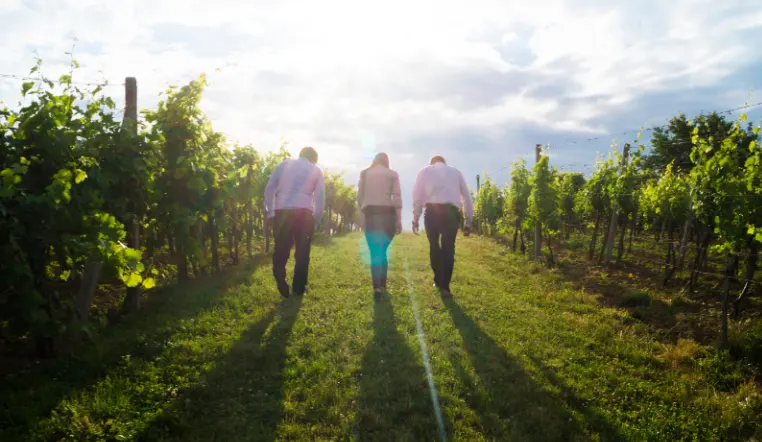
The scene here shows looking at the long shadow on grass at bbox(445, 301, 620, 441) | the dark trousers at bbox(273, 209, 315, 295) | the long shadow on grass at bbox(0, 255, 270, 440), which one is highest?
the dark trousers at bbox(273, 209, 315, 295)

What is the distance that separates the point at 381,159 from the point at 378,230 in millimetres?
1205

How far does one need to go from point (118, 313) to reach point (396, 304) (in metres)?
3.97

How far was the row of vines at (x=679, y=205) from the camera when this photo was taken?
6918 mm

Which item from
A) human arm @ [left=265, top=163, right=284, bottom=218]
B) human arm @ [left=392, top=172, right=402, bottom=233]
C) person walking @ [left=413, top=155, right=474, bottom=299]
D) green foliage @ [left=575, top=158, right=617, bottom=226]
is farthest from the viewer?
green foliage @ [left=575, top=158, right=617, bottom=226]

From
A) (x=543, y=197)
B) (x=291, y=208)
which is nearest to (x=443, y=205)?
(x=291, y=208)

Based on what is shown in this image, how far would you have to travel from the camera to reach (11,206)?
3996mm

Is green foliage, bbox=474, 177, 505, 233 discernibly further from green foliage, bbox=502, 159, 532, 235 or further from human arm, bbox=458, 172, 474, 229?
human arm, bbox=458, 172, 474, 229

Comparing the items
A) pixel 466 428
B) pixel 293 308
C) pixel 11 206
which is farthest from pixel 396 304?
pixel 11 206

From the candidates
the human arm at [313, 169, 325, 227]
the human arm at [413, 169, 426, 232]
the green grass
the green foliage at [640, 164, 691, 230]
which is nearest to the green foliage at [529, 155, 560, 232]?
the green foliage at [640, 164, 691, 230]

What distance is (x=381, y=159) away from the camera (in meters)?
7.65

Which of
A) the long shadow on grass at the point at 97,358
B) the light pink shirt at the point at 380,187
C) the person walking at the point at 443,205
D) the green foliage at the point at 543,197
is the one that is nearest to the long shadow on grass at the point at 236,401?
the long shadow on grass at the point at 97,358

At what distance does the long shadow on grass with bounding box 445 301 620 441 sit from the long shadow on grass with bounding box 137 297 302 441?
66.2 inches

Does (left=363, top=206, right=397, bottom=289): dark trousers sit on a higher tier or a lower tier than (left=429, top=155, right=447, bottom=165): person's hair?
lower

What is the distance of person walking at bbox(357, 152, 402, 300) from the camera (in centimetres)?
742
